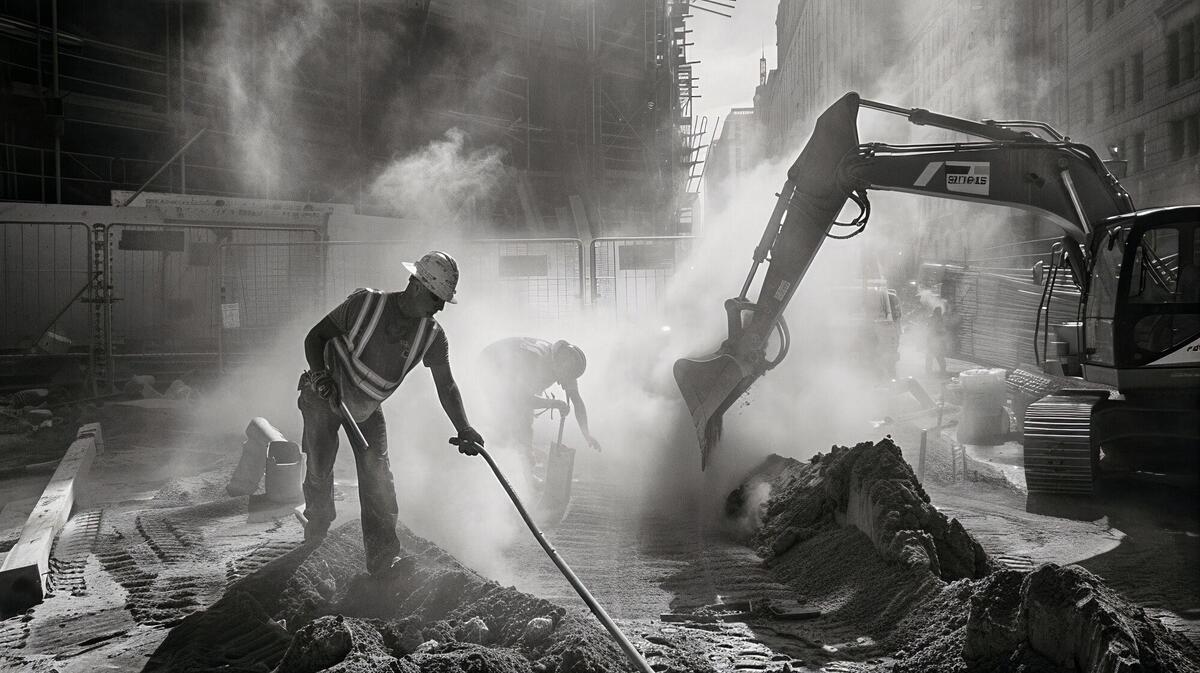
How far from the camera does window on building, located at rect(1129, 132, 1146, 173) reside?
69.1ft

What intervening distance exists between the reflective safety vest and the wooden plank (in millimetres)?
2017

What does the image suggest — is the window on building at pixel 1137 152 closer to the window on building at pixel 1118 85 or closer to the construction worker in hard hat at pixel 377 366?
the window on building at pixel 1118 85

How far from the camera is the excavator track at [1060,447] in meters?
8.00

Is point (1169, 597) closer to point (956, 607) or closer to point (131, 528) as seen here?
point (956, 607)

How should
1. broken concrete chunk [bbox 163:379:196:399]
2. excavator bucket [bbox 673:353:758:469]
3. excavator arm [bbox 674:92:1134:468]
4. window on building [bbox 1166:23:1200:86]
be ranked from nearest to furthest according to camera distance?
excavator arm [bbox 674:92:1134:468]
excavator bucket [bbox 673:353:758:469]
broken concrete chunk [bbox 163:379:196:399]
window on building [bbox 1166:23:1200:86]

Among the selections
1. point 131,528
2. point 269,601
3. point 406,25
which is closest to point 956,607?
point 269,601

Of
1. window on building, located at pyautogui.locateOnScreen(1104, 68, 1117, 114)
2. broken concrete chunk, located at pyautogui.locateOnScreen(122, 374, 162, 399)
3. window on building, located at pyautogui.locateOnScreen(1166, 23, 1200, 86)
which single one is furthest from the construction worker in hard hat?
window on building, located at pyautogui.locateOnScreen(1104, 68, 1117, 114)

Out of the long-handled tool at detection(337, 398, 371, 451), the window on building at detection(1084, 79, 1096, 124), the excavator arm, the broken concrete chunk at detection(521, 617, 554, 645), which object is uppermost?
Answer: the window on building at detection(1084, 79, 1096, 124)

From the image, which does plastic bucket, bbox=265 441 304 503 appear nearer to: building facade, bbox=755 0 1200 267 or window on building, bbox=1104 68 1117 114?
building facade, bbox=755 0 1200 267

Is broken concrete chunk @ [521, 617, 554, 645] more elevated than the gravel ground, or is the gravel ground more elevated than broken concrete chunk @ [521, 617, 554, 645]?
broken concrete chunk @ [521, 617, 554, 645]

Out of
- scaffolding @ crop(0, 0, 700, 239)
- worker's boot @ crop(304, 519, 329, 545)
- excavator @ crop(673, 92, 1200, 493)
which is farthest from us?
scaffolding @ crop(0, 0, 700, 239)

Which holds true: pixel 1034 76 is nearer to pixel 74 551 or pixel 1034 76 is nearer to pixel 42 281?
pixel 42 281

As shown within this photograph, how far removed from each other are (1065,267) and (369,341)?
20.7ft

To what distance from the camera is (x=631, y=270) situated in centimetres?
1357
